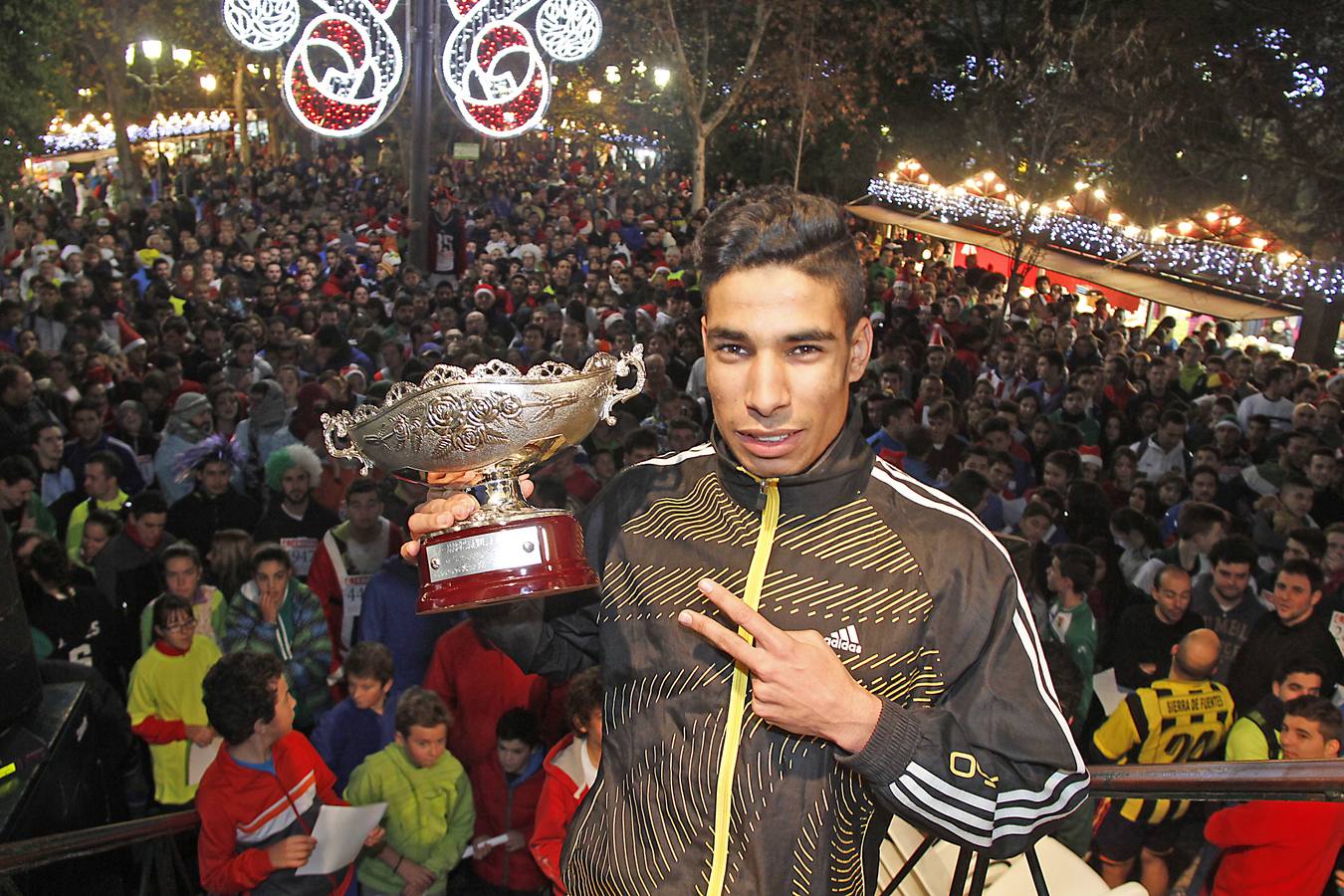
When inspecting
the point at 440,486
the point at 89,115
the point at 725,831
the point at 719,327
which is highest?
the point at 719,327

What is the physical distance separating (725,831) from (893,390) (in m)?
9.45

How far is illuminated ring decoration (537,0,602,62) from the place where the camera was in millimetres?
14250

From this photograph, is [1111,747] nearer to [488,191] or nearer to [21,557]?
[21,557]

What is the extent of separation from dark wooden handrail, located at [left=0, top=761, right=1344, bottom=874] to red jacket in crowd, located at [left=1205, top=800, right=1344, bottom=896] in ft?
6.58

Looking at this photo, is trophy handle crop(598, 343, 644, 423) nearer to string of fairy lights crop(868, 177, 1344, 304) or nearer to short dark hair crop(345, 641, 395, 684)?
short dark hair crop(345, 641, 395, 684)

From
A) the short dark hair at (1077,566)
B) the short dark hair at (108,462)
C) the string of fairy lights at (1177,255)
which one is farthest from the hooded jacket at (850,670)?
the string of fairy lights at (1177,255)

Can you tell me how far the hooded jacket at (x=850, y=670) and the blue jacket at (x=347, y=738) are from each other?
3.15 meters

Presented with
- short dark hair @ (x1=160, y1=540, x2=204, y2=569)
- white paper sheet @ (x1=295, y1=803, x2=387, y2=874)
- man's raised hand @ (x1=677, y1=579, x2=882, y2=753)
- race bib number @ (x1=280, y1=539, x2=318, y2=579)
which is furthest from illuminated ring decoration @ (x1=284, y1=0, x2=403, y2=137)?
man's raised hand @ (x1=677, y1=579, x2=882, y2=753)

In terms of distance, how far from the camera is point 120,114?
27.0 metres

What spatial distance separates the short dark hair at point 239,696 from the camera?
4.46 metres

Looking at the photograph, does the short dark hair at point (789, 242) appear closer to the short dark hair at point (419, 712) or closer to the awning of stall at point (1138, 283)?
the short dark hair at point (419, 712)

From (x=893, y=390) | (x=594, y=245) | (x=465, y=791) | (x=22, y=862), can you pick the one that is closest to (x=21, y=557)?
(x=465, y=791)

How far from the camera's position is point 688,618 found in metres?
2.01

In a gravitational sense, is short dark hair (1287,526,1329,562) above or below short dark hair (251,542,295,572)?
above
